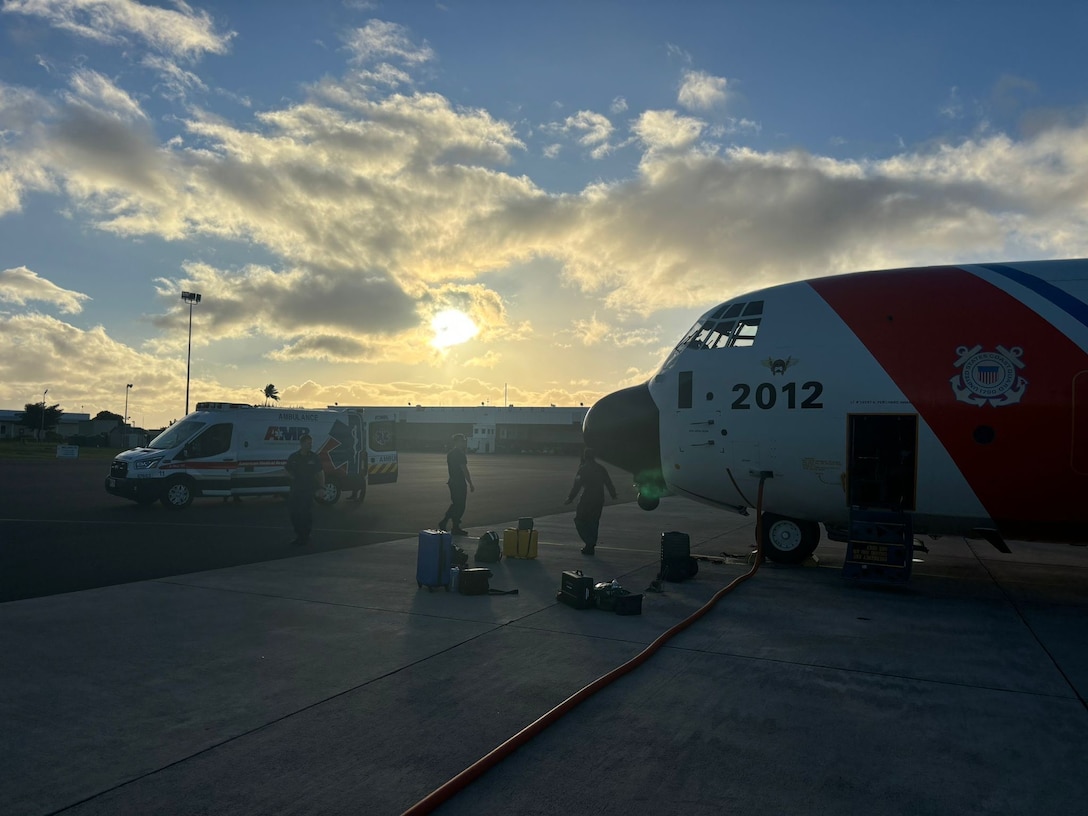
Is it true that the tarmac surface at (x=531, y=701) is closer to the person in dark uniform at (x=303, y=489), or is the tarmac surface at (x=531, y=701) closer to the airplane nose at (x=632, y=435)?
the airplane nose at (x=632, y=435)

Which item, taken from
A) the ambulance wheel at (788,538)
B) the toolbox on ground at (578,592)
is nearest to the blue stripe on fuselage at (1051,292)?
the ambulance wheel at (788,538)

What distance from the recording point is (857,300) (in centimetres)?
1003

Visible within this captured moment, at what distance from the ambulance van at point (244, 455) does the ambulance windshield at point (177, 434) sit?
0.03 m

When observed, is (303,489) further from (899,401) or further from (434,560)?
(899,401)

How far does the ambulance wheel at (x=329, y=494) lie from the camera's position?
66.4ft

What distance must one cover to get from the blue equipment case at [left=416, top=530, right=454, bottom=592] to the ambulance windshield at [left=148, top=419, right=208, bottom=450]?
40.0 ft

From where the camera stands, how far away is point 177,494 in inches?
706

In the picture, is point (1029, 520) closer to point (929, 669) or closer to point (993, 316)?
point (993, 316)

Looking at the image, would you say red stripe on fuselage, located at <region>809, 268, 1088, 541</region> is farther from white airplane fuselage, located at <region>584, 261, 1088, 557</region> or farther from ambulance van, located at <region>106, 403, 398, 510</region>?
ambulance van, located at <region>106, 403, 398, 510</region>

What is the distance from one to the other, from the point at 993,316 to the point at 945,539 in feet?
26.9

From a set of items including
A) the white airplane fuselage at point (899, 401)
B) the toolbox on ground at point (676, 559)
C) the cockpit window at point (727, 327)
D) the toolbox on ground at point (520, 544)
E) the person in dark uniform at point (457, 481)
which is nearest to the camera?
the white airplane fuselage at point (899, 401)

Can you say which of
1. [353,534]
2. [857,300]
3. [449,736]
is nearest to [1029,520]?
[857,300]

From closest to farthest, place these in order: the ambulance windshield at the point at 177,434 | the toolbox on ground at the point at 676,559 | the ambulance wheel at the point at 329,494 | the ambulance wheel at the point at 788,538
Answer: the toolbox on ground at the point at 676,559
the ambulance wheel at the point at 788,538
the ambulance windshield at the point at 177,434
the ambulance wheel at the point at 329,494

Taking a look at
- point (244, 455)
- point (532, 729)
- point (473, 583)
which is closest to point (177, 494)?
point (244, 455)
